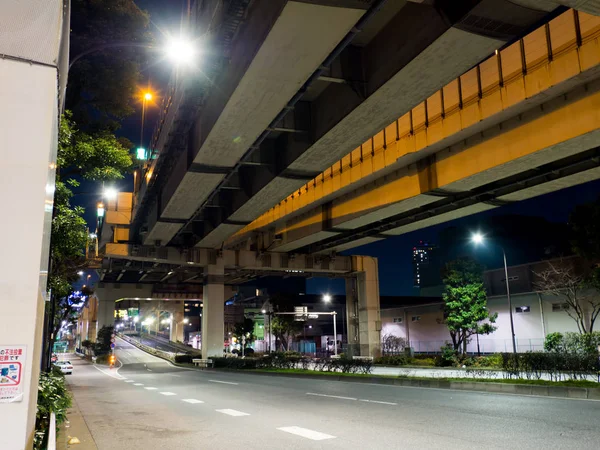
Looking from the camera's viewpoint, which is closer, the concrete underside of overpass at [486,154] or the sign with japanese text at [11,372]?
the sign with japanese text at [11,372]

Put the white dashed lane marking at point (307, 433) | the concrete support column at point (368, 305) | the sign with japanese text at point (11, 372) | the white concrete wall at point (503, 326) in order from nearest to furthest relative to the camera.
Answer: the sign with japanese text at point (11, 372)
the white dashed lane marking at point (307, 433)
the white concrete wall at point (503, 326)
the concrete support column at point (368, 305)

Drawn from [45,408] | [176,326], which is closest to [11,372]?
[45,408]

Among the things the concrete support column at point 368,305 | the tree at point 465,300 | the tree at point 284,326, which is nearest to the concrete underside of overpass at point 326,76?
the tree at point 465,300

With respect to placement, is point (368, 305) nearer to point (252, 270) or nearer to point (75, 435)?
point (252, 270)

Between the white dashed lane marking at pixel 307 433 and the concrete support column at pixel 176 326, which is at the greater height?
the concrete support column at pixel 176 326

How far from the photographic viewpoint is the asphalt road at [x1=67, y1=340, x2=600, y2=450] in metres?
9.10

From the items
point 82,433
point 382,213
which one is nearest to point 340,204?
point 382,213

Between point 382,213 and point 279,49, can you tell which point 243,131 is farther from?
point 382,213

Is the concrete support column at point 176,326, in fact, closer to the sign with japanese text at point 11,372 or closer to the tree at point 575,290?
the tree at point 575,290

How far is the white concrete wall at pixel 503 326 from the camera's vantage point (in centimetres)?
4025

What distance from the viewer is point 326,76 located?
13.2 metres

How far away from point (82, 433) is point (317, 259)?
34890 mm

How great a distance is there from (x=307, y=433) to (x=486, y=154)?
1376cm

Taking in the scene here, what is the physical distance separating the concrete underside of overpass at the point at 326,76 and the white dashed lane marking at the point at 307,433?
8118mm
